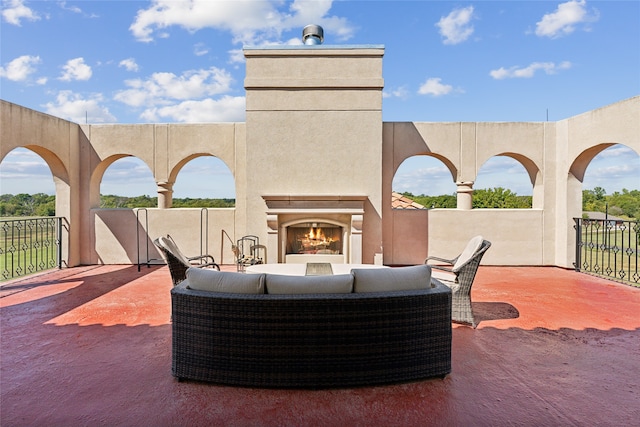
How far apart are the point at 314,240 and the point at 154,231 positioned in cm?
411

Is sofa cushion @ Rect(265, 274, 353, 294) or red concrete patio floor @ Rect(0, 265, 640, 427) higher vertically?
sofa cushion @ Rect(265, 274, 353, 294)

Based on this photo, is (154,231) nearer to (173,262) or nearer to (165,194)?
(165,194)

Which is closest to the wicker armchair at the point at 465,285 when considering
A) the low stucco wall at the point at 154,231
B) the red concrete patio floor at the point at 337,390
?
the red concrete patio floor at the point at 337,390

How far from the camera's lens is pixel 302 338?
2465mm

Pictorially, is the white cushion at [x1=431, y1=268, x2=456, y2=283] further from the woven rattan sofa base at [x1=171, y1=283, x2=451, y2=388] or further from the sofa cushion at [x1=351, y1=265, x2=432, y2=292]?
the woven rattan sofa base at [x1=171, y1=283, x2=451, y2=388]

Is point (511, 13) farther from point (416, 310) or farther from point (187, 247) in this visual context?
point (187, 247)

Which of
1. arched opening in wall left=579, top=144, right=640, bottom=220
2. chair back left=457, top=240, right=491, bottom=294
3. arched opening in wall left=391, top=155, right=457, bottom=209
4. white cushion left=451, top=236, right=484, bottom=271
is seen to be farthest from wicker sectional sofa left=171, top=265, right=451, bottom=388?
arched opening in wall left=579, top=144, right=640, bottom=220

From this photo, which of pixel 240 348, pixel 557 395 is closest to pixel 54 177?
pixel 240 348

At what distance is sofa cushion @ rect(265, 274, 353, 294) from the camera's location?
2.53m

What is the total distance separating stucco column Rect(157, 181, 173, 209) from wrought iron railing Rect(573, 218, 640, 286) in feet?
32.6

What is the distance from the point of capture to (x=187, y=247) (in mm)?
7855

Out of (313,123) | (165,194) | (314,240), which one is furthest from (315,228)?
(165,194)

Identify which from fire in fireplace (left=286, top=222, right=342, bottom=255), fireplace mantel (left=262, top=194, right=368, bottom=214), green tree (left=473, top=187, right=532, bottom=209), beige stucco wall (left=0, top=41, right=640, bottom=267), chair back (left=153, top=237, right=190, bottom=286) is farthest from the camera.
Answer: green tree (left=473, top=187, right=532, bottom=209)

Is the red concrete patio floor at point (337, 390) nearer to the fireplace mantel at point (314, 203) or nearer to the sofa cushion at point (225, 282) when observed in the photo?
the sofa cushion at point (225, 282)
